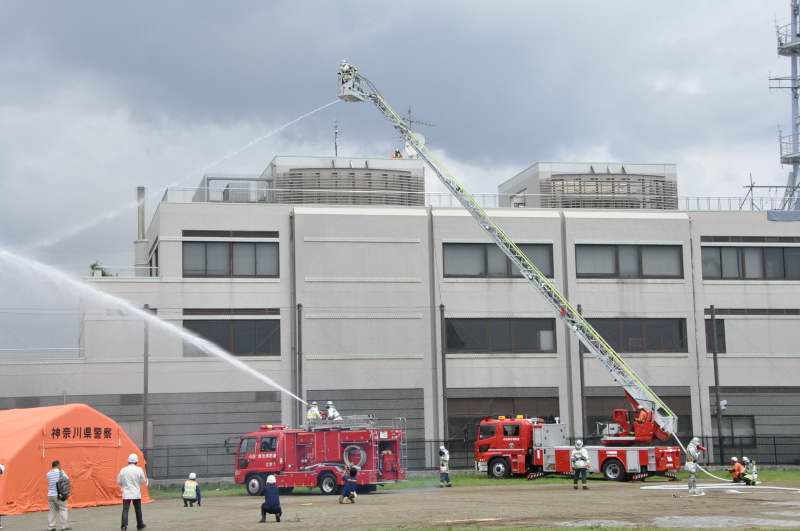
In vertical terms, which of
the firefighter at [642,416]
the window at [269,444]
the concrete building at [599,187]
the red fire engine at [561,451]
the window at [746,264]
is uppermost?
the concrete building at [599,187]

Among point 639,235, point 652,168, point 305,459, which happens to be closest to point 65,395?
point 305,459

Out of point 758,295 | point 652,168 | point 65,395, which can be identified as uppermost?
point 652,168

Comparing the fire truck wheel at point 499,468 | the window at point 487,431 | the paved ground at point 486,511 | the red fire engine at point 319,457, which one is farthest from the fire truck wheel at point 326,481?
the window at point 487,431

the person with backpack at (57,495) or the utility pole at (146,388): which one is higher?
the utility pole at (146,388)

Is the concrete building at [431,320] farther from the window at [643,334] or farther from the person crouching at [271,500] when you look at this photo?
the person crouching at [271,500]

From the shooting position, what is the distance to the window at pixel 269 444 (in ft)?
130

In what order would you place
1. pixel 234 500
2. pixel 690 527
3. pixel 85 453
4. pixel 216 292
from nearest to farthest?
pixel 690 527 → pixel 85 453 → pixel 234 500 → pixel 216 292

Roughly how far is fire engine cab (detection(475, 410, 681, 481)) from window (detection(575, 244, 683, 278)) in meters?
14.4

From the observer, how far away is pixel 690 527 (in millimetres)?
23812

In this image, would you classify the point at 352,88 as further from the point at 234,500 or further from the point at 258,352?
the point at 234,500

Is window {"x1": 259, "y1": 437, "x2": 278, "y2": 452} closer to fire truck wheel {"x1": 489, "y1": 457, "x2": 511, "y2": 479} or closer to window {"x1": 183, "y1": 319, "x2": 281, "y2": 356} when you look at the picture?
fire truck wheel {"x1": 489, "y1": 457, "x2": 511, "y2": 479}

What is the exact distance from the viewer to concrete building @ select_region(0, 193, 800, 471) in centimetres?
5500

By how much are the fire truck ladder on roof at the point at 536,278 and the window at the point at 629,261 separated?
844cm

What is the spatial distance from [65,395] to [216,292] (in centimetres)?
892
